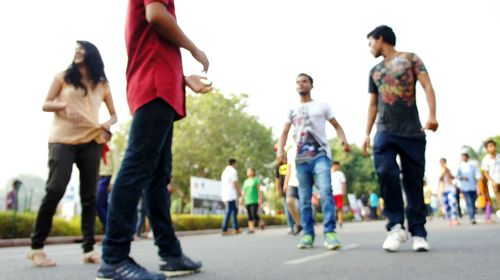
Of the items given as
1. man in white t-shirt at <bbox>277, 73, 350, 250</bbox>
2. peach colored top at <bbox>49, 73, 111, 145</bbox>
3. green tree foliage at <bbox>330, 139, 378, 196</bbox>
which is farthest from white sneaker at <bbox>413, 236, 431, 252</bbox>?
green tree foliage at <bbox>330, 139, 378, 196</bbox>

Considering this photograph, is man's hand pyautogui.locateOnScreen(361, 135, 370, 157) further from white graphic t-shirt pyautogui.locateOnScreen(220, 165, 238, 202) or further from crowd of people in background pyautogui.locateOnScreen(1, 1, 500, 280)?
white graphic t-shirt pyautogui.locateOnScreen(220, 165, 238, 202)

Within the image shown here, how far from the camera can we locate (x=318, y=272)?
366cm

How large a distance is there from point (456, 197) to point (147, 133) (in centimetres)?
1480

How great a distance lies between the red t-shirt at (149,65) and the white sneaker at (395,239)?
2945 mm

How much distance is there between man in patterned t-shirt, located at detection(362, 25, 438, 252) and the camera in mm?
5441

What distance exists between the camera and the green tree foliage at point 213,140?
147 ft

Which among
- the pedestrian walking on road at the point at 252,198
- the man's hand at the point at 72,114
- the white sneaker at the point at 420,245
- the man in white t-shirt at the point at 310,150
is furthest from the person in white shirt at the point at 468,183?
the man's hand at the point at 72,114

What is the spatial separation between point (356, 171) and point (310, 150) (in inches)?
2915

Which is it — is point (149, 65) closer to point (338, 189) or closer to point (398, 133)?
point (398, 133)

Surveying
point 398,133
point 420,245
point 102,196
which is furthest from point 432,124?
point 102,196

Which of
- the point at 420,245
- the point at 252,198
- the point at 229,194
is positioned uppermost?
the point at 229,194

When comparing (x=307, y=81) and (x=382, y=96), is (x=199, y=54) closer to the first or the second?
(x=382, y=96)

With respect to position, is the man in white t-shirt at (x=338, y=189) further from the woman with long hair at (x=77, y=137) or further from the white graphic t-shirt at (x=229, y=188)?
the woman with long hair at (x=77, y=137)

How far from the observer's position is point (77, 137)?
15.9 feet
